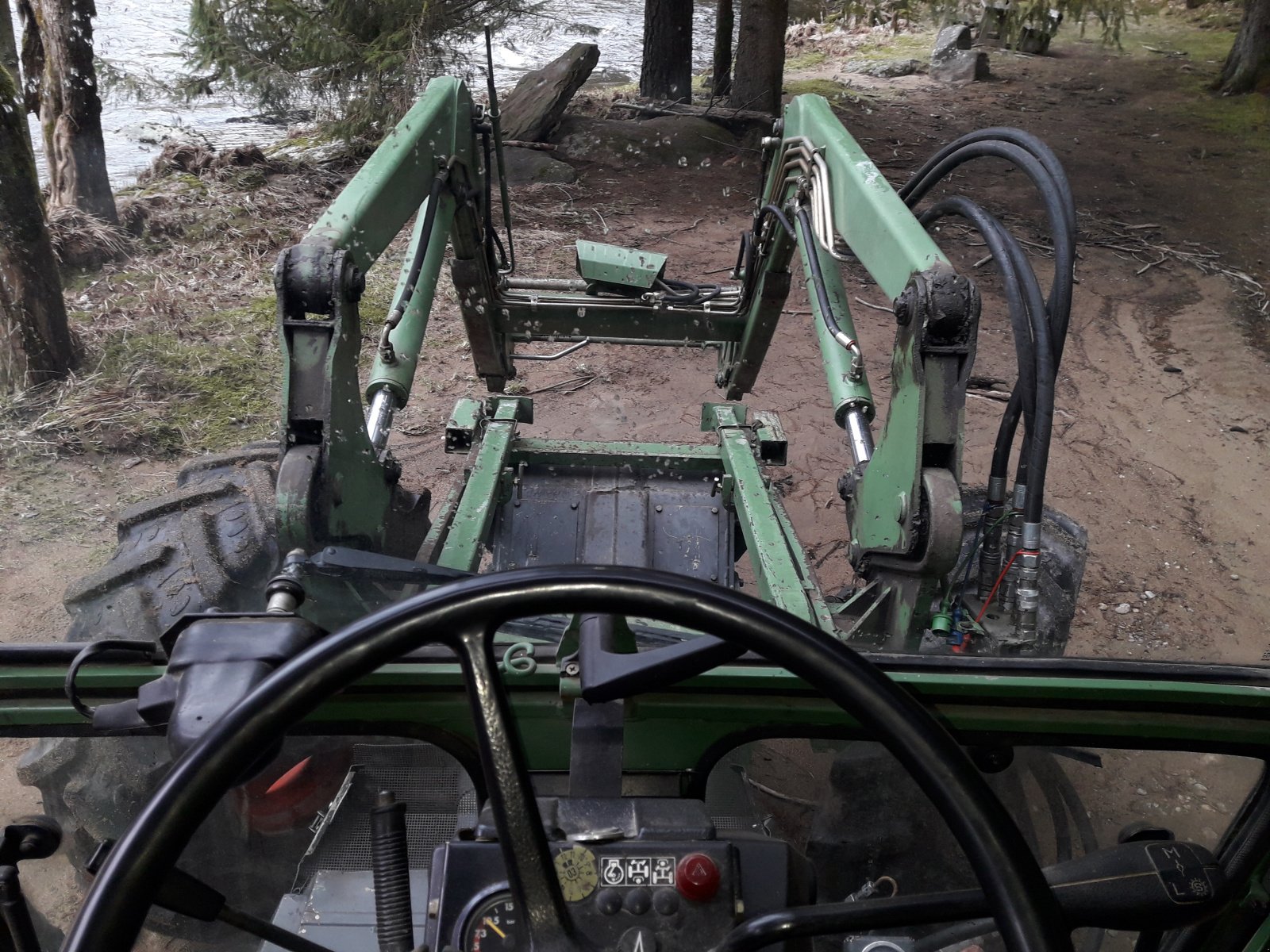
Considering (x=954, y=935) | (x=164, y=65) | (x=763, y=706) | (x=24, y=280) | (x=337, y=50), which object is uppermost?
(x=337, y=50)

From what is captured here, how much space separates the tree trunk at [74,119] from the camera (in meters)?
6.64

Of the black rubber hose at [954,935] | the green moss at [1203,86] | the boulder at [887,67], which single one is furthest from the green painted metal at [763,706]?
the boulder at [887,67]

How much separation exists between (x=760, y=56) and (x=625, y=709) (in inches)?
413

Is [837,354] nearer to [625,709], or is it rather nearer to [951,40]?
[625,709]

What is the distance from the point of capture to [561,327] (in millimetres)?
4129

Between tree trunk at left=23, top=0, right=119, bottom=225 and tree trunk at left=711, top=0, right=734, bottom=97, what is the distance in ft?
24.7

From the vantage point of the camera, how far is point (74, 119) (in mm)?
6883

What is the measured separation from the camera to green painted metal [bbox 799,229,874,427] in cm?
281

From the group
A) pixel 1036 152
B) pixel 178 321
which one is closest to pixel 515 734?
pixel 1036 152

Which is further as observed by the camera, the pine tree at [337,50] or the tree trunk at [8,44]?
the pine tree at [337,50]

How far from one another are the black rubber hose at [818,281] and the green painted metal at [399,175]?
4.07 ft

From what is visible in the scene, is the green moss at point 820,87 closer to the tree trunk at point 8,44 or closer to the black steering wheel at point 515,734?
the tree trunk at point 8,44

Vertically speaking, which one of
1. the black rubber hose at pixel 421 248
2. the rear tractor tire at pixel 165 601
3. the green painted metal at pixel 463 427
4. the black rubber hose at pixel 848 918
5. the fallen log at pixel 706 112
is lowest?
the green painted metal at pixel 463 427

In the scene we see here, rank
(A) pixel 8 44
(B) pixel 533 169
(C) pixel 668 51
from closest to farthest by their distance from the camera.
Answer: (A) pixel 8 44, (B) pixel 533 169, (C) pixel 668 51
